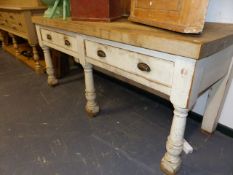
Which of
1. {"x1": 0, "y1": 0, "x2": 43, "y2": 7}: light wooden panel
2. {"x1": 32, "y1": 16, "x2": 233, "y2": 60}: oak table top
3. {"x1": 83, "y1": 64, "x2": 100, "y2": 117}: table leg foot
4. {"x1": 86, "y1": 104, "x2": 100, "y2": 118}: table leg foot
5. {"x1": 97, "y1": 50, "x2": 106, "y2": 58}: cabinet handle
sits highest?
{"x1": 0, "y1": 0, "x2": 43, "y2": 7}: light wooden panel

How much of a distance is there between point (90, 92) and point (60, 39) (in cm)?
39

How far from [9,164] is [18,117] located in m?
0.41

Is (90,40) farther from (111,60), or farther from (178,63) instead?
(178,63)

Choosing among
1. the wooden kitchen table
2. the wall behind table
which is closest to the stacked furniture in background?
the wooden kitchen table

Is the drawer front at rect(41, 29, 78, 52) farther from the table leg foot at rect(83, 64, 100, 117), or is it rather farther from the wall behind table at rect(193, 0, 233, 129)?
the wall behind table at rect(193, 0, 233, 129)

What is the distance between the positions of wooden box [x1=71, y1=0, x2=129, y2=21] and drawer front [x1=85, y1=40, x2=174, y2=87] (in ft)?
0.44

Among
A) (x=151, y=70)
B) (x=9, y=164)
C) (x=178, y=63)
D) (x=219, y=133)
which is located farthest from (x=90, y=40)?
(x=219, y=133)

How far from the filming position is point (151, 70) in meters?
0.71

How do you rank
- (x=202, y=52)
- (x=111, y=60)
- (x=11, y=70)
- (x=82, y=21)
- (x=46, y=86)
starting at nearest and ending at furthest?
(x=202, y=52) < (x=111, y=60) < (x=82, y=21) < (x=46, y=86) < (x=11, y=70)

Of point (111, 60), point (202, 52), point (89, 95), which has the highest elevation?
point (202, 52)

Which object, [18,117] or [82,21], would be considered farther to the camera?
[18,117]

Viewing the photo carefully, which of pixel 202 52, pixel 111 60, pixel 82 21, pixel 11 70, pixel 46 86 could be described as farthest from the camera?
pixel 11 70

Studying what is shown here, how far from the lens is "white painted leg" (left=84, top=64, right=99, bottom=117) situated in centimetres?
110

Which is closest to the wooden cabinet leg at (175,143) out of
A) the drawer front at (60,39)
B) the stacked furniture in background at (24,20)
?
the drawer front at (60,39)
